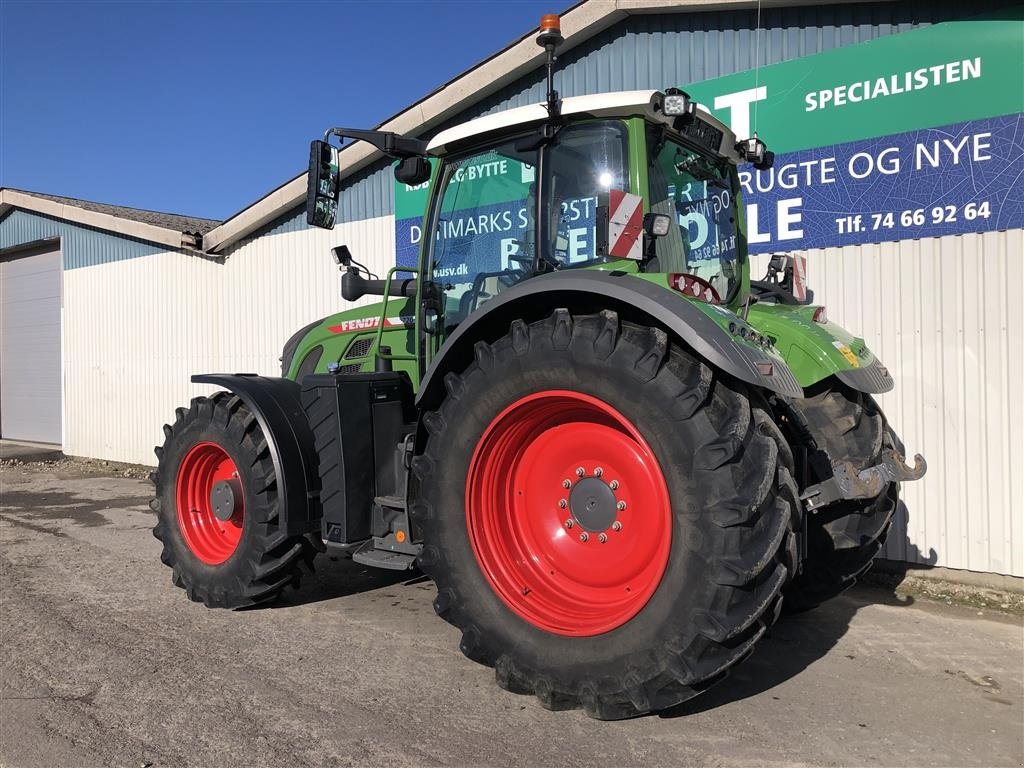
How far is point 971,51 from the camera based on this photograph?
203 inches

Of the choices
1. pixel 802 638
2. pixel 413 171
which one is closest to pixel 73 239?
pixel 413 171

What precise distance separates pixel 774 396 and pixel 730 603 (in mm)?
1163

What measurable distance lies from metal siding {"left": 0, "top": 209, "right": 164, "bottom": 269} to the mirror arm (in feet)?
28.0

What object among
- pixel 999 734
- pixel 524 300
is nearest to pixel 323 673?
pixel 524 300

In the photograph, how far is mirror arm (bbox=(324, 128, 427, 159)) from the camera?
12.7 feet

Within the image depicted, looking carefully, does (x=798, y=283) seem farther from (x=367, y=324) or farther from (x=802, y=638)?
(x=367, y=324)

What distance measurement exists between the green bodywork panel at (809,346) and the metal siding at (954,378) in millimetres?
1611

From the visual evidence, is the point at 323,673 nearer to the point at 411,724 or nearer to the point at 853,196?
the point at 411,724

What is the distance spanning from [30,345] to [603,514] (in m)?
14.8

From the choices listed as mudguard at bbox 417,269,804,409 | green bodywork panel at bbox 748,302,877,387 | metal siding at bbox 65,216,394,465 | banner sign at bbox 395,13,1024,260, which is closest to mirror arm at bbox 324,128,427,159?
mudguard at bbox 417,269,804,409

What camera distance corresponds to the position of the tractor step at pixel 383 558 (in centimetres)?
375

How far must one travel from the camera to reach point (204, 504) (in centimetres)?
491

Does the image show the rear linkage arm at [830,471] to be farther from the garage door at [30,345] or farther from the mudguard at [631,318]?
the garage door at [30,345]

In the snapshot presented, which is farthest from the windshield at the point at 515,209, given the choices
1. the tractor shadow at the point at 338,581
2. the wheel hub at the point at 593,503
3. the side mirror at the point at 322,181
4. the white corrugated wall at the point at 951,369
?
the white corrugated wall at the point at 951,369
